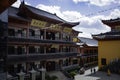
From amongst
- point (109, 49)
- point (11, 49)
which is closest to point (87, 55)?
point (109, 49)

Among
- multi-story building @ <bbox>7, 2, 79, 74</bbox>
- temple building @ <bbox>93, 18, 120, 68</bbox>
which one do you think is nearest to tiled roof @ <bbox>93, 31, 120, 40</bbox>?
temple building @ <bbox>93, 18, 120, 68</bbox>

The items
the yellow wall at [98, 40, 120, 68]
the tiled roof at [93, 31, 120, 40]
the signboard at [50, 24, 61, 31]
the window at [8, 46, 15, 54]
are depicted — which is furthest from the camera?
the signboard at [50, 24, 61, 31]

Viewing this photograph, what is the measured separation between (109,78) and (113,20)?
43.4 feet

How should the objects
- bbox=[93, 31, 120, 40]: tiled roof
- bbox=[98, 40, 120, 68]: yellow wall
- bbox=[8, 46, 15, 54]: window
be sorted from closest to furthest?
bbox=[8, 46, 15, 54]: window
bbox=[98, 40, 120, 68]: yellow wall
bbox=[93, 31, 120, 40]: tiled roof

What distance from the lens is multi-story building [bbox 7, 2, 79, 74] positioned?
27.4m

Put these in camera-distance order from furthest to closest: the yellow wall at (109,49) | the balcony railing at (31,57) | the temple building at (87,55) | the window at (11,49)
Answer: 1. the temple building at (87,55)
2. the yellow wall at (109,49)
3. the window at (11,49)
4. the balcony railing at (31,57)

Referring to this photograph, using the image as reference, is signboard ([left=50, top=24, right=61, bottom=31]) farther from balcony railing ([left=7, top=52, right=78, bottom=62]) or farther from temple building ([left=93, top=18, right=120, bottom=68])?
temple building ([left=93, top=18, right=120, bottom=68])

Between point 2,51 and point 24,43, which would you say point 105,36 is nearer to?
point 24,43

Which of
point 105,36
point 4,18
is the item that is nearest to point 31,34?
point 105,36

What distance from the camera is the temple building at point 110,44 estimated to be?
107ft

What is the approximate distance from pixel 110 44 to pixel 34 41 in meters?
13.5

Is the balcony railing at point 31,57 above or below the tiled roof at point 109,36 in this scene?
below

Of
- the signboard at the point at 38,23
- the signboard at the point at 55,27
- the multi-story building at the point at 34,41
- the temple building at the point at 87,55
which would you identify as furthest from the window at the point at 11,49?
the temple building at the point at 87,55

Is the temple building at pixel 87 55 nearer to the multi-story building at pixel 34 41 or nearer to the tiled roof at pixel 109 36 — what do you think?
the multi-story building at pixel 34 41
